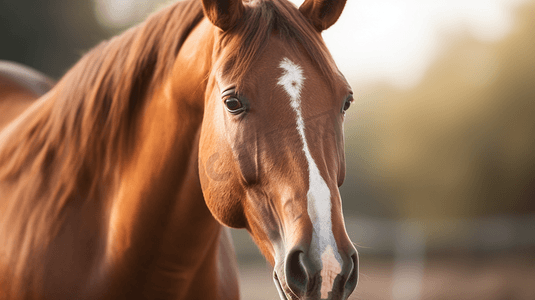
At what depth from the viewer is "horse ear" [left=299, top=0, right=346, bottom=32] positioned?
5.52 feet

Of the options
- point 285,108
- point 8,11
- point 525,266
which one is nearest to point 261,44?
point 285,108

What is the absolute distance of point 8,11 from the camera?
9.57 meters

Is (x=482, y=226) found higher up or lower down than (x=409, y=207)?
higher up

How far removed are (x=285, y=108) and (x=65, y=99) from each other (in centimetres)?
121

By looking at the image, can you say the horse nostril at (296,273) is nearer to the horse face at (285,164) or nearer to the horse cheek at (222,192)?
the horse face at (285,164)

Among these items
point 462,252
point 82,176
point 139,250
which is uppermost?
point 82,176

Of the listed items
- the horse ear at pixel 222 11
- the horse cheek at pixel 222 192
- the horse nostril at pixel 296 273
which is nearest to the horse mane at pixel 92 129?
the horse ear at pixel 222 11

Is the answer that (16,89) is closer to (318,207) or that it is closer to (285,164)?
(285,164)

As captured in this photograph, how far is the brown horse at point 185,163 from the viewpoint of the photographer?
1327 millimetres

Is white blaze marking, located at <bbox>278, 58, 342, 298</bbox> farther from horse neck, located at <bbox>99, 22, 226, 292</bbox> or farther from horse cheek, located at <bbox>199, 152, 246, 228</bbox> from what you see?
horse neck, located at <bbox>99, 22, 226, 292</bbox>

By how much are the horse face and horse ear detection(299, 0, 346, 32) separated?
0.27m

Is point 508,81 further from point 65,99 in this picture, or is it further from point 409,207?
point 65,99

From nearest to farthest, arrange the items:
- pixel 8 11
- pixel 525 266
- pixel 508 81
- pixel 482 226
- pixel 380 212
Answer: pixel 8 11, pixel 525 266, pixel 482 226, pixel 508 81, pixel 380 212

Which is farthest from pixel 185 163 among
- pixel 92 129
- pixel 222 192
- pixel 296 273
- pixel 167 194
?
pixel 296 273
